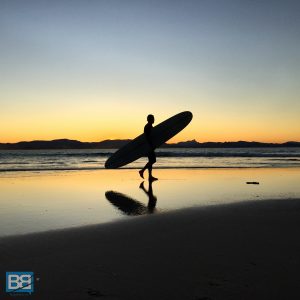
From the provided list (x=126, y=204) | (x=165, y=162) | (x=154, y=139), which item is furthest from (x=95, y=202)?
(x=165, y=162)

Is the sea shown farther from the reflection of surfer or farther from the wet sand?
the wet sand

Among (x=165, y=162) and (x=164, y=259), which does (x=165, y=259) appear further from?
(x=165, y=162)

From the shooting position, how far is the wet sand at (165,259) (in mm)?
2367

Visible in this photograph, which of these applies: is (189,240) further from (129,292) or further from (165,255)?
(129,292)

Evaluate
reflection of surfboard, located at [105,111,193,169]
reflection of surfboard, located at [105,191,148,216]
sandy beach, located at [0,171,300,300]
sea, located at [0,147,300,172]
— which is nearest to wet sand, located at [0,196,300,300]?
sandy beach, located at [0,171,300,300]

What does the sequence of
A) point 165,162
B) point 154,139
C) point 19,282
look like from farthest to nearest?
point 165,162 < point 154,139 < point 19,282

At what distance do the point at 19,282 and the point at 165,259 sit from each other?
116 cm

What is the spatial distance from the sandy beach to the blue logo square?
0.05 meters

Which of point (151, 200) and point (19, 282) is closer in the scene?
point (19, 282)

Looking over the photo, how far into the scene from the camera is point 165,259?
2.97 metres

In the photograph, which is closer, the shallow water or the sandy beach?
the sandy beach

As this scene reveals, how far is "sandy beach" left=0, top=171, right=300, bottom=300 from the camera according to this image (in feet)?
7.77

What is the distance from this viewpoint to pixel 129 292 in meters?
2.34

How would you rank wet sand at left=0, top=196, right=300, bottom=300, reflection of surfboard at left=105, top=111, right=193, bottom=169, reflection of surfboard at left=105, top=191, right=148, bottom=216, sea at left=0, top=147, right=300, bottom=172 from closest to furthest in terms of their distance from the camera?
wet sand at left=0, top=196, right=300, bottom=300
reflection of surfboard at left=105, top=191, right=148, bottom=216
reflection of surfboard at left=105, top=111, right=193, bottom=169
sea at left=0, top=147, right=300, bottom=172
